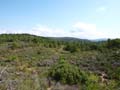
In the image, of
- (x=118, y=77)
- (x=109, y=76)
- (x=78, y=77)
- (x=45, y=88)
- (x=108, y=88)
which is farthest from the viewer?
(x=109, y=76)

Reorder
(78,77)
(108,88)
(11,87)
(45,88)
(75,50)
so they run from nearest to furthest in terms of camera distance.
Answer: (11,87) → (45,88) → (108,88) → (78,77) → (75,50)

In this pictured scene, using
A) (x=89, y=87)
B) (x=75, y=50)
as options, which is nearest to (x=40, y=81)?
(x=89, y=87)

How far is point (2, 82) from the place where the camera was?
10.6 m

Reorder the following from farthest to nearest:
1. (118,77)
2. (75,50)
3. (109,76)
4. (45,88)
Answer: (75,50), (109,76), (118,77), (45,88)

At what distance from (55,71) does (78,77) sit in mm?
1314

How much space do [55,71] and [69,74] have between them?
82 cm

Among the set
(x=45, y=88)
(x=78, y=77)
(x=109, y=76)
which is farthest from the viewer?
(x=109, y=76)

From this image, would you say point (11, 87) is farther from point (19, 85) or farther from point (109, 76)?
point (109, 76)

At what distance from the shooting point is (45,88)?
1075 centimetres

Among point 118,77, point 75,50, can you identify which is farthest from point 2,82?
point 75,50

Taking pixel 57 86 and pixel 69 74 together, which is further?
pixel 69 74

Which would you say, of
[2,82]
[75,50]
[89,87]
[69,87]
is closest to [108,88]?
[89,87]

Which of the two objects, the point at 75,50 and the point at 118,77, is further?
the point at 75,50

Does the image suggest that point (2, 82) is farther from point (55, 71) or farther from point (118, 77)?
point (118, 77)
